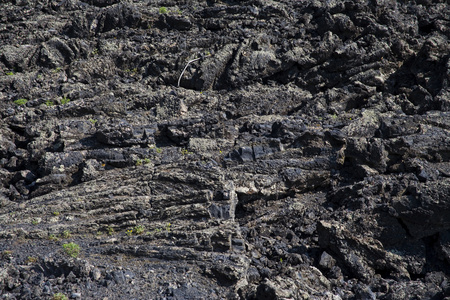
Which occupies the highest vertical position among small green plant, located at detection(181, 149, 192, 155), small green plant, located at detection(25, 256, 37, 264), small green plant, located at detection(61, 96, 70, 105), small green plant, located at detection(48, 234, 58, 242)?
small green plant, located at detection(61, 96, 70, 105)

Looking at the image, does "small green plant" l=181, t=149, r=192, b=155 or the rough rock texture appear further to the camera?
"small green plant" l=181, t=149, r=192, b=155

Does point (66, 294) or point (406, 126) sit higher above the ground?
point (406, 126)

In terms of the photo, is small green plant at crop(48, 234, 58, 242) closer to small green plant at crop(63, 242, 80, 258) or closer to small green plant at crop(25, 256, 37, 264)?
small green plant at crop(63, 242, 80, 258)

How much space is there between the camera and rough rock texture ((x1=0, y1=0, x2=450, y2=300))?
1180cm

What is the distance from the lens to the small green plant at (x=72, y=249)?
11531 mm

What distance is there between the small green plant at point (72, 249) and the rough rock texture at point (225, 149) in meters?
0.32

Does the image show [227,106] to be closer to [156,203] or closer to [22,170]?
[156,203]

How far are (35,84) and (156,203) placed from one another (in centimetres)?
885

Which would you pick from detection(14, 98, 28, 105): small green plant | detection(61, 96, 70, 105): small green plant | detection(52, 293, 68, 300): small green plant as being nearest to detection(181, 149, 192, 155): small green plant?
detection(61, 96, 70, 105): small green plant

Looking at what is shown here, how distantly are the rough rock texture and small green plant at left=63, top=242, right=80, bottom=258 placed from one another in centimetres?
32

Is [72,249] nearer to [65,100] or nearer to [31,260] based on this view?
[31,260]

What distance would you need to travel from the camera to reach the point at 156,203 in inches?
516

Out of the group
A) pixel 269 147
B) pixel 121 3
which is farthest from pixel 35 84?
pixel 269 147

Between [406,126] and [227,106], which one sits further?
[227,106]
